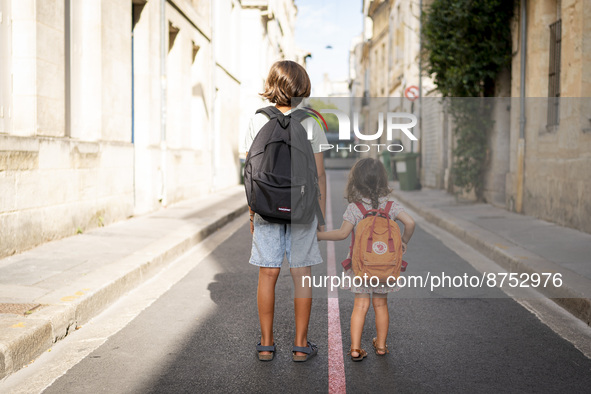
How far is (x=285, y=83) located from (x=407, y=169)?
1589 cm

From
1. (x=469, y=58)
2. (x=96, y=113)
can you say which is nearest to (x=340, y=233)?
(x=96, y=113)

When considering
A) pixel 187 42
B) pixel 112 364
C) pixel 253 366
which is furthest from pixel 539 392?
pixel 187 42

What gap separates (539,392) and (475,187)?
11.4 m

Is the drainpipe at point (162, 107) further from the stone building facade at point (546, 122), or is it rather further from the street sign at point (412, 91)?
the street sign at point (412, 91)

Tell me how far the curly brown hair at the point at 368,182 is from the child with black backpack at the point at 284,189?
0.62 ft

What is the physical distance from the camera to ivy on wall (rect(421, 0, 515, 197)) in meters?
12.9

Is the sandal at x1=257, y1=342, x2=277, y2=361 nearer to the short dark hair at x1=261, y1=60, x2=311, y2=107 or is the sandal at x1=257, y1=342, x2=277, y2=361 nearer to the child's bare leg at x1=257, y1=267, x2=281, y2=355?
the child's bare leg at x1=257, y1=267, x2=281, y2=355

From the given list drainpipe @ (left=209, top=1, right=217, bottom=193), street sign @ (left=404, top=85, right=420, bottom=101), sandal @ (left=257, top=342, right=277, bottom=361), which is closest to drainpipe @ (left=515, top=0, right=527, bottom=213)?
sandal @ (left=257, top=342, right=277, bottom=361)

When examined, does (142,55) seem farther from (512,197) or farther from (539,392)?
(539,392)

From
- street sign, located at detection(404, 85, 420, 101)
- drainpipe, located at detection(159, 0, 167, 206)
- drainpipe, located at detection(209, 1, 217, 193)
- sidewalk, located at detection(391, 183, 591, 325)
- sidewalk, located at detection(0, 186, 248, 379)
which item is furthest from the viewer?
street sign, located at detection(404, 85, 420, 101)

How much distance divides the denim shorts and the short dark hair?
0.73 metres

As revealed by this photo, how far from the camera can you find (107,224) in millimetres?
10008

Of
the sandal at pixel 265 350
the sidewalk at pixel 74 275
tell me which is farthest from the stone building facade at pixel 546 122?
the sidewalk at pixel 74 275

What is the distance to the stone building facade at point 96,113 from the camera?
7.45 meters
